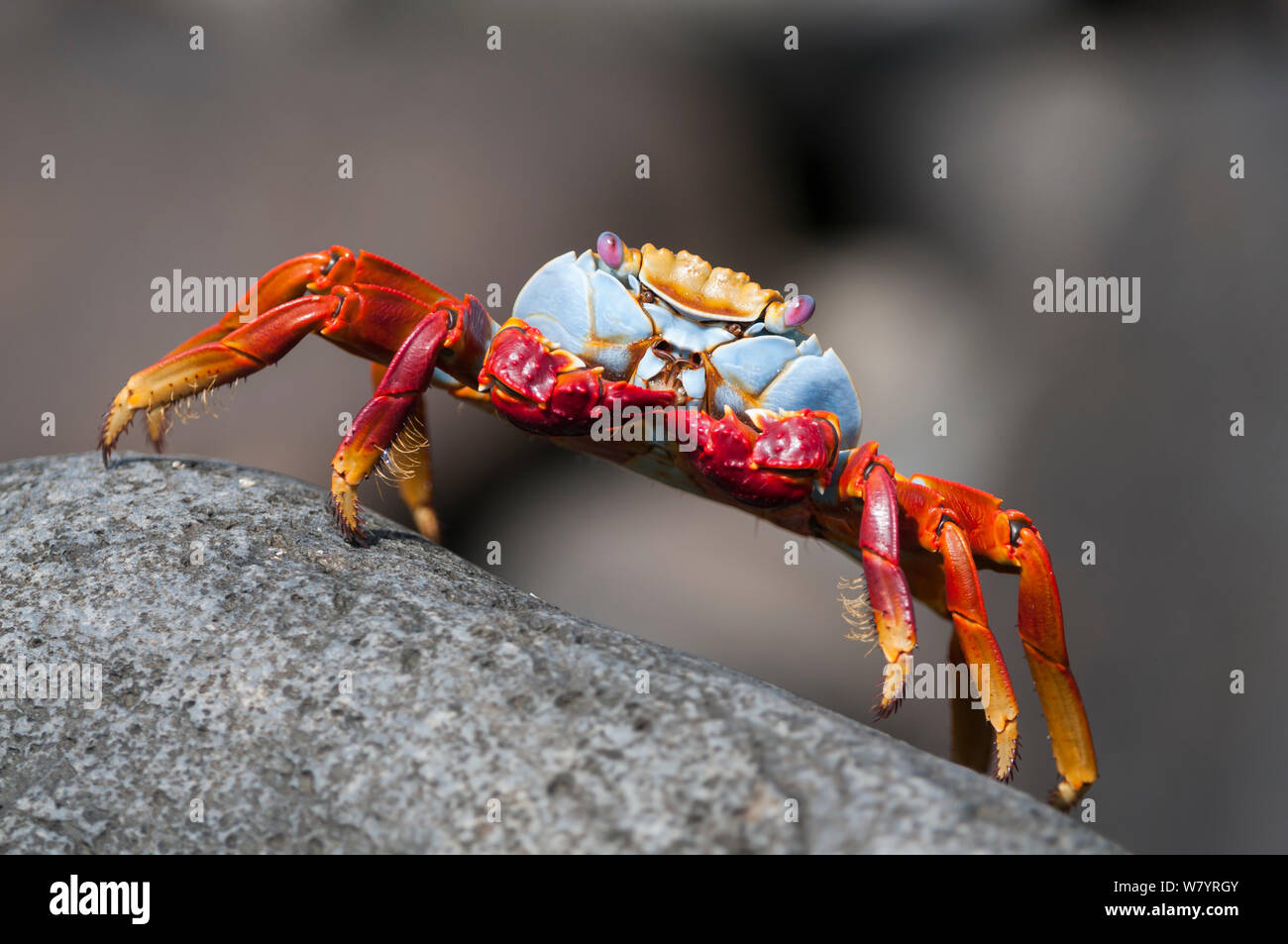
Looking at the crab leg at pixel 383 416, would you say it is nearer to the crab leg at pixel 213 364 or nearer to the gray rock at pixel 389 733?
the gray rock at pixel 389 733

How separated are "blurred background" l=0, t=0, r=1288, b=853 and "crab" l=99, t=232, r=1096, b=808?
2.85m

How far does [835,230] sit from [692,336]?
3730 millimetres

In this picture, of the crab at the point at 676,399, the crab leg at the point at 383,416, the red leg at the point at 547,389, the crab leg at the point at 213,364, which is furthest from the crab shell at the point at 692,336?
the crab leg at the point at 213,364

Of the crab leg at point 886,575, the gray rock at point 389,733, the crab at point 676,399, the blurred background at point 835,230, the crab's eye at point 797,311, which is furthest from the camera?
the blurred background at point 835,230

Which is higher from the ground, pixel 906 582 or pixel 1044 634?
pixel 906 582

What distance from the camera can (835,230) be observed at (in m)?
6.29

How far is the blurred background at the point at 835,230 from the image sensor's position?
5.68 meters

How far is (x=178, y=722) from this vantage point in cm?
196

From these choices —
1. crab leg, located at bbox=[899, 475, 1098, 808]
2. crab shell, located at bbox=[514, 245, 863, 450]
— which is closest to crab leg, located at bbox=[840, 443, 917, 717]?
crab leg, located at bbox=[899, 475, 1098, 808]

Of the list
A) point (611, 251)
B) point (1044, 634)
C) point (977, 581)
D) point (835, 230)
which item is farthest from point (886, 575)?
point (835, 230)

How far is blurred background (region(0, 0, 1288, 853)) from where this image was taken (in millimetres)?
5680

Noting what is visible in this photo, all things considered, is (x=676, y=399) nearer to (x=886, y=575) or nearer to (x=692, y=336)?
(x=692, y=336)

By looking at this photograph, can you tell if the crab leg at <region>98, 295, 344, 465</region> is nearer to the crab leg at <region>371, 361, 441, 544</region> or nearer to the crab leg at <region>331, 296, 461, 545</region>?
the crab leg at <region>331, 296, 461, 545</region>
